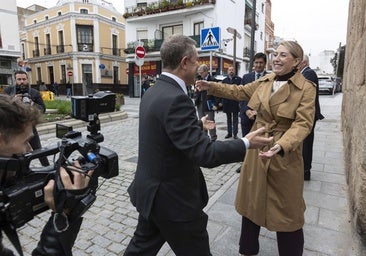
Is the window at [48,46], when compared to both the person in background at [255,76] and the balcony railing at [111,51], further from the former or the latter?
the person in background at [255,76]

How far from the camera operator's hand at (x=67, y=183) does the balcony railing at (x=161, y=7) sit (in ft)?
78.9

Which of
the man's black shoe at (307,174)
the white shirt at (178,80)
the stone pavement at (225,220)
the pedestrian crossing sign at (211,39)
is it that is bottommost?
the stone pavement at (225,220)

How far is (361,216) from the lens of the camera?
2.51 metres

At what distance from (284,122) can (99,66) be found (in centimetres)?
3252

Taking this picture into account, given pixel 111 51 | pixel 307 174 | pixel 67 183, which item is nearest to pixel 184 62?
pixel 67 183

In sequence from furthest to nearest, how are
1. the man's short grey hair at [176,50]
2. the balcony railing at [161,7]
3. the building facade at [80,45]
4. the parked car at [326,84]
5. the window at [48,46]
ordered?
1. the window at [48,46]
2. the building facade at [80,45]
3. the parked car at [326,84]
4. the balcony railing at [161,7]
5. the man's short grey hair at [176,50]

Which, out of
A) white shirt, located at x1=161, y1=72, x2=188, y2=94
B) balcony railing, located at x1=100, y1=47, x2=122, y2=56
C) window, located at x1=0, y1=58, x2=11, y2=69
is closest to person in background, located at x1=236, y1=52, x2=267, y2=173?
white shirt, located at x1=161, y1=72, x2=188, y2=94

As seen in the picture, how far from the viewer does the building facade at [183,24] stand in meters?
23.6

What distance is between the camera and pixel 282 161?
2.23 metres

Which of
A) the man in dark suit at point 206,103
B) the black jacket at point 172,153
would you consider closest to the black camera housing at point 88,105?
the black jacket at point 172,153

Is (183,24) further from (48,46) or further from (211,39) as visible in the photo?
(48,46)

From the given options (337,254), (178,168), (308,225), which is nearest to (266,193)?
(178,168)

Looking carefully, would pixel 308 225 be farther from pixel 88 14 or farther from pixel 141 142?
pixel 88 14

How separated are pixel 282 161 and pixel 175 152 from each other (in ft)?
3.17
